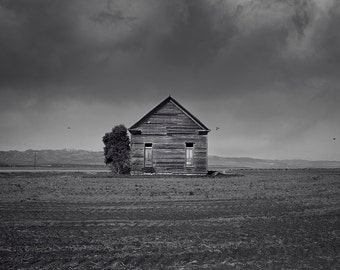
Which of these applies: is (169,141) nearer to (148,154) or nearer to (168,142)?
(168,142)

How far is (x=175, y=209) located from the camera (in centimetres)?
1074

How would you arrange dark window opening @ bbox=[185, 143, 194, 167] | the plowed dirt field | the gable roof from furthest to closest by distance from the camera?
1. dark window opening @ bbox=[185, 143, 194, 167]
2. the gable roof
3. the plowed dirt field

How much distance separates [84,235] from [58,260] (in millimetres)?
1813

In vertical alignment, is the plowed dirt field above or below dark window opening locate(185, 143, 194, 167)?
below

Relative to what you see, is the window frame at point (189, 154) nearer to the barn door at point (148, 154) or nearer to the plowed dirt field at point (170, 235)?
the barn door at point (148, 154)

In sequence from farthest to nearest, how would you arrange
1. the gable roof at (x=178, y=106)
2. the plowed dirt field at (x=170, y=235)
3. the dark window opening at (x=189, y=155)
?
the dark window opening at (x=189, y=155) → the gable roof at (x=178, y=106) → the plowed dirt field at (x=170, y=235)

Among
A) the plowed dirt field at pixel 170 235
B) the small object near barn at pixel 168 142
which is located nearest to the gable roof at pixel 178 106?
the small object near barn at pixel 168 142

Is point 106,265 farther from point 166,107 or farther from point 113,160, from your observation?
point 113,160

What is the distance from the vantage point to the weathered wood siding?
29.4 m

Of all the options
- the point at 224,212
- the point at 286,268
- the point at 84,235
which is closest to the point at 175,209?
the point at 224,212

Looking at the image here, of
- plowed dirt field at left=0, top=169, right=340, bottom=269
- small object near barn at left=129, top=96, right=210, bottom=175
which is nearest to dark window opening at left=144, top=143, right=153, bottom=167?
small object near barn at left=129, top=96, right=210, bottom=175

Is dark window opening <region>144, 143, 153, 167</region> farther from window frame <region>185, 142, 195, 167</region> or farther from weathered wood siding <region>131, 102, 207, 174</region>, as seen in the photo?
window frame <region>185, 142, 195, 167</region>

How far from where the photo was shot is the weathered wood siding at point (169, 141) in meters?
29.4

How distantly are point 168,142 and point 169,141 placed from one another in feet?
0.43
